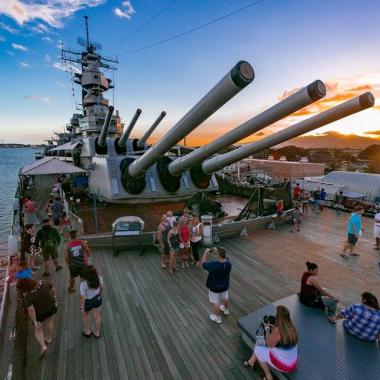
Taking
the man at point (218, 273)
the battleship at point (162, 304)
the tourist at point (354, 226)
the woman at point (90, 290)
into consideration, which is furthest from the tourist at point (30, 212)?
the tourist at point (354, 226)

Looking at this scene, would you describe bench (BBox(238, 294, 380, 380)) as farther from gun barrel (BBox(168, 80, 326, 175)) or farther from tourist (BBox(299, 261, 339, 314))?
gun barrel (BBox(168, 80, 326, 175))

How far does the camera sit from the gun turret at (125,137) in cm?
1031

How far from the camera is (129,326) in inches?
157

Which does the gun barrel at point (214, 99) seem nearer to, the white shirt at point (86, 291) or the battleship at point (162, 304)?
the battleship at point (162, 304)

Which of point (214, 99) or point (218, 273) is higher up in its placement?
point (214, 99)

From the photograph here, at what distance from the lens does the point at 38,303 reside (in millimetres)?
3277

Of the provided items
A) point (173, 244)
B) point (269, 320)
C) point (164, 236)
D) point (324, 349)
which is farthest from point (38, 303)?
point (324, 349)

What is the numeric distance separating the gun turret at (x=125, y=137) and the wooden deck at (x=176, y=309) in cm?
606

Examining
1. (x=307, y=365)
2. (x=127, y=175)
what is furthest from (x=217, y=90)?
(x=127, y=175)

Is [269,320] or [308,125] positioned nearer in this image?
[269,320]

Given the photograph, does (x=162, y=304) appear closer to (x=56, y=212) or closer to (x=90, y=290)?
(x=90, y=290)

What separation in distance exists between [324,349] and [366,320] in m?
0.67

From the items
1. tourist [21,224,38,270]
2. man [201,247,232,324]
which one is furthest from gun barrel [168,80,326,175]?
tourist [21,224,38,270]

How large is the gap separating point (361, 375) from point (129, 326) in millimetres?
3210
